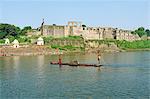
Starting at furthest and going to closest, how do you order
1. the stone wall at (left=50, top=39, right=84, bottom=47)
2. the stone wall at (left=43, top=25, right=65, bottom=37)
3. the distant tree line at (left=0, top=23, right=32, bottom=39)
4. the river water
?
the stone wall at (left=43, top=25, right=65, bottom=37), the distant tree line at (left=0, top=23, right=32, bottom=39), the stone wall at (left=50, top=39, right=84, bottom=47), the river water

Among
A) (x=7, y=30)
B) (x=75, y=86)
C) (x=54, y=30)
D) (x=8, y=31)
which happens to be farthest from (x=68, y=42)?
(x=75, y=86)

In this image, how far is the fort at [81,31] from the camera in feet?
329

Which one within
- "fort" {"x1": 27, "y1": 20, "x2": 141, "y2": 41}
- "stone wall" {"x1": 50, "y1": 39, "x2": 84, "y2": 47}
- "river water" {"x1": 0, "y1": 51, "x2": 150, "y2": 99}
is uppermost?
"fort" {"x1": 27, "y1": 20, "x2": 141, "y2": 41}

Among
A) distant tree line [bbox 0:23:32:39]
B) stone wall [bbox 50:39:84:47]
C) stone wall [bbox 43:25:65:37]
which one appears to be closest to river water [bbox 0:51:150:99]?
stone wall [bbox 50:39:84:47]

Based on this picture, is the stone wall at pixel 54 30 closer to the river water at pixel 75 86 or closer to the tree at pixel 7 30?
the tree at pixel 7 30

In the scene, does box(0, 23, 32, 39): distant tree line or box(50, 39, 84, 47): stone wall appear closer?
box(50, 39, 84, 47): stone wall

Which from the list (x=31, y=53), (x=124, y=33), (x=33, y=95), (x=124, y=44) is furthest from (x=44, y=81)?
(x=124, y=33)

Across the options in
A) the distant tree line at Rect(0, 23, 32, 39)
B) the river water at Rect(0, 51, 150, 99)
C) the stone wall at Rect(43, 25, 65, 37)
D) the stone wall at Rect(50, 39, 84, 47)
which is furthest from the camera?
the stone wall at Rect(43, 25, 65, 37)

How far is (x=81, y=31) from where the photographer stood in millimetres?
105125

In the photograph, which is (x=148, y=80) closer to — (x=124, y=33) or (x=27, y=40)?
(x=27, y=40)

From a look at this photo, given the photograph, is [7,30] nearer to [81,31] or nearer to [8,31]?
[8,31]

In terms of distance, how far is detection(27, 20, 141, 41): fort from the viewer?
100 meters

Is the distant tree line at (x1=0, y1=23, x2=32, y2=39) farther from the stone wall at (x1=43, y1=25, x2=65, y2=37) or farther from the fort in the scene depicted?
the stone wall at (x1=43, y1=25, x2=65, y2=37)

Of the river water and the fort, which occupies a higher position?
the fort
